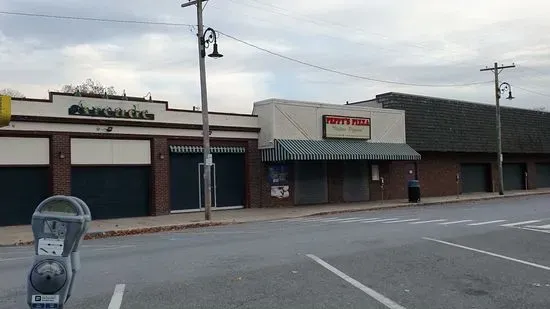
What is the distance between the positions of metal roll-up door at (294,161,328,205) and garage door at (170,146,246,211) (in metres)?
2.98

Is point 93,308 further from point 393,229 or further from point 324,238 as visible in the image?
point 393,229

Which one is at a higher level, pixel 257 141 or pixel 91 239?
pixel 257 141

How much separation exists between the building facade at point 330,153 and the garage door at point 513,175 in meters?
13.2

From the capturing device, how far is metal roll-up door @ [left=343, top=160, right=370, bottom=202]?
30062mm

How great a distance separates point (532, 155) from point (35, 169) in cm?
3764

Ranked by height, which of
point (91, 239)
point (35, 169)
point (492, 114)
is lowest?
point (91, 239)

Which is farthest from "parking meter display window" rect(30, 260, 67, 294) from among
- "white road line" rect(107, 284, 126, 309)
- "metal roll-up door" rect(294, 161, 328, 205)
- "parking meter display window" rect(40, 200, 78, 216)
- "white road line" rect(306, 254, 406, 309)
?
"metal roll-up door" rect(294, 161, 328, 205)

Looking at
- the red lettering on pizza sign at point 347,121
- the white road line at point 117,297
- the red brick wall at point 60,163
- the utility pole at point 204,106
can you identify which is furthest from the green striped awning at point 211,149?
the white road line at point 117,297

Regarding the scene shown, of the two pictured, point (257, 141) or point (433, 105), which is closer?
point (257, 141)

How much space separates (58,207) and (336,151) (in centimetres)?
2344

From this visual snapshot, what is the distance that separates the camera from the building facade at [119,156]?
2002 centimetres

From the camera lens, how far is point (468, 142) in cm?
3706

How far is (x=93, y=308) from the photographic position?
670 cm

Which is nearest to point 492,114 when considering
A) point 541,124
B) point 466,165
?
point 466,165
